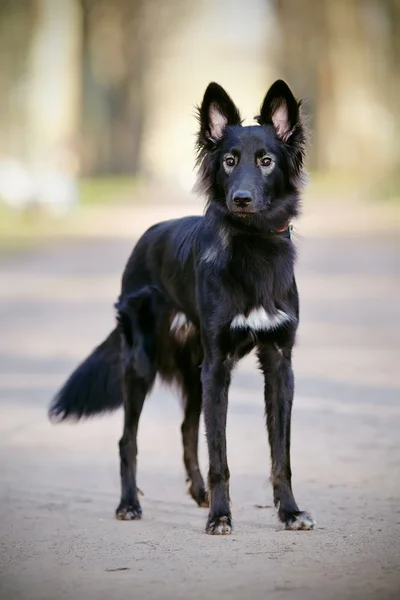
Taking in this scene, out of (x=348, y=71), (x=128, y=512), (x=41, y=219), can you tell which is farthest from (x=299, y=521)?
(x=348, y=71)

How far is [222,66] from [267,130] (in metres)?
37.9

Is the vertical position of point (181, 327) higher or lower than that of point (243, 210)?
lower

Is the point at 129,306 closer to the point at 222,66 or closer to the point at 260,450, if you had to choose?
the point at 260,450

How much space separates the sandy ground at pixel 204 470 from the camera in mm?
5297

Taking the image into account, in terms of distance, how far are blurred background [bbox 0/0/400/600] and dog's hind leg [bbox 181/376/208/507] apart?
0.40 feet

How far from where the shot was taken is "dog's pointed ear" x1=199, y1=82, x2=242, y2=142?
261 inches

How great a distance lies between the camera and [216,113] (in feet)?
21.8

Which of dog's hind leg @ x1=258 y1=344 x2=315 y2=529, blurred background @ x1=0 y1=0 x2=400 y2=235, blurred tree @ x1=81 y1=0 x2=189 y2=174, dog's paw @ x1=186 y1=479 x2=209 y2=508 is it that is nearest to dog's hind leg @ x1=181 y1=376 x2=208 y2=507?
dog's paw @ x1=186 y1=479 x2=209 y2=508

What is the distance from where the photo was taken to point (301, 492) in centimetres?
712

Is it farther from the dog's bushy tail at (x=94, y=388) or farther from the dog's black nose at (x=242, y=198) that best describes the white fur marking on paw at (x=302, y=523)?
the dog's bushy tail at (x=94, y=388)

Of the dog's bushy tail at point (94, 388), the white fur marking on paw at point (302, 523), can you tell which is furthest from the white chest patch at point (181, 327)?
the white fur marking on paw at point (302, 523)

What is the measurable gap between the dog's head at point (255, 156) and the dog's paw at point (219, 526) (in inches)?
53.1

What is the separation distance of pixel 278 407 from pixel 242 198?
3.19ft

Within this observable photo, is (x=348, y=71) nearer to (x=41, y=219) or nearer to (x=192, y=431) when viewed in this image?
(x=41, y=219)
